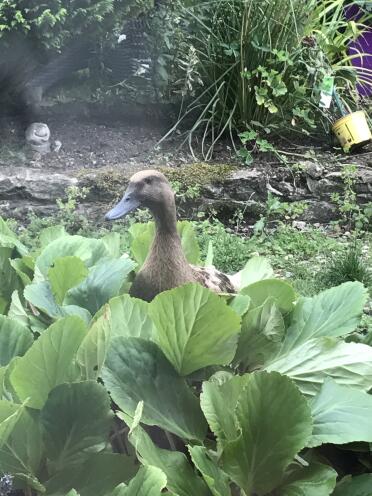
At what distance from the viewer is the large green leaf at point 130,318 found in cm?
96

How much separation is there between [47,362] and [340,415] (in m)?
0.37

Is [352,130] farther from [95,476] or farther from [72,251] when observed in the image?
[95,476]

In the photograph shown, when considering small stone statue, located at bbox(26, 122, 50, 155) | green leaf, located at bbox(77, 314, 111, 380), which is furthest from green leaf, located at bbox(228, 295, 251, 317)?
small stone statue, located at bbox(26, 122, 50, 155)

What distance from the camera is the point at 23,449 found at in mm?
835

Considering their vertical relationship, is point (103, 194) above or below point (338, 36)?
below

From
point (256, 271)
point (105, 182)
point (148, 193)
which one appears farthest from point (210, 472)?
point (105, 182)

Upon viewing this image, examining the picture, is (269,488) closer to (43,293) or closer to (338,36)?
(43,293)

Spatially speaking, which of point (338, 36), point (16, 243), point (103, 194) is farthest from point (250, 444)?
point (338, 36)

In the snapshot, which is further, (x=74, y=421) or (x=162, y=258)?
(x=162, y=258)

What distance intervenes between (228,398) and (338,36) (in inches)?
240

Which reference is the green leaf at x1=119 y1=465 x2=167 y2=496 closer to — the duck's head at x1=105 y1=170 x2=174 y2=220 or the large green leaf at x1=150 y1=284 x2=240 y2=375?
the large green leaf at x1=150 y1=284 x2=240 y2=375

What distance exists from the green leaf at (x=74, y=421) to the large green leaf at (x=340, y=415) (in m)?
0.26

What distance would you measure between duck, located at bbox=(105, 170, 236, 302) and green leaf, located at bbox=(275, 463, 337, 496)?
1.97ft

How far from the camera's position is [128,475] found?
83 cm
